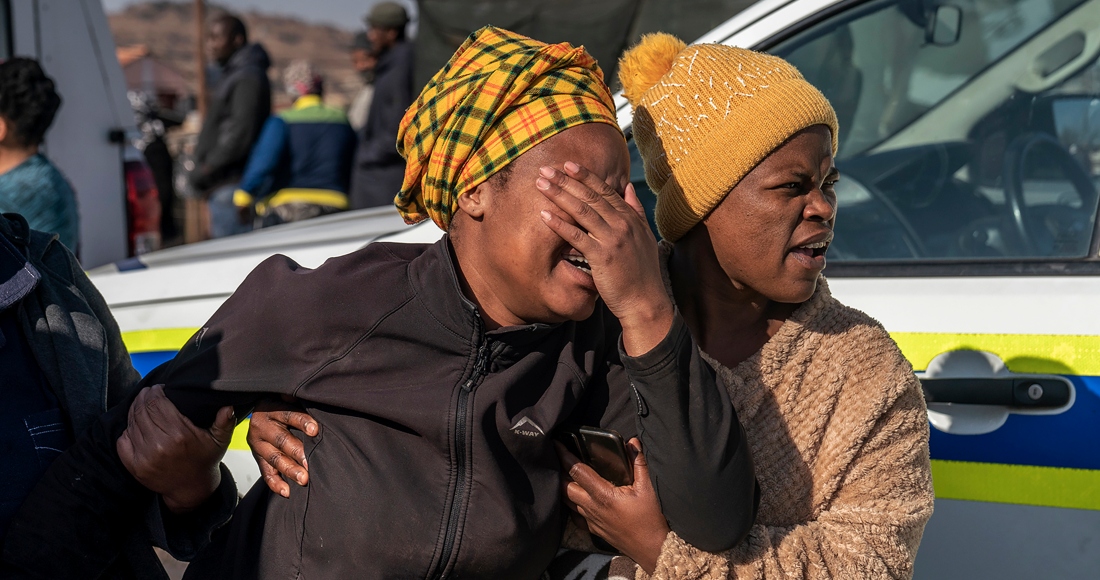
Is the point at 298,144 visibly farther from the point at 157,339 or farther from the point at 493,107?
the point at 493,107

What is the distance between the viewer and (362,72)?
8.27 meters

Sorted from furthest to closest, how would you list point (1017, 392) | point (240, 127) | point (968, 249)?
point (240, 127), point (968, 249), point (1017, 392)

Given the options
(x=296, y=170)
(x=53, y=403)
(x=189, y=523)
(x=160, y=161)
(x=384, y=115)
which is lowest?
(x=160, y=161)

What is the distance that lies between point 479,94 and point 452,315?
372 mm

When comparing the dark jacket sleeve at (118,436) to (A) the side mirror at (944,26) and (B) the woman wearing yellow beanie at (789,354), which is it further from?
(A) the side mirror at (944,26)

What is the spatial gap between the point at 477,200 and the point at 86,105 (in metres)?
4.73

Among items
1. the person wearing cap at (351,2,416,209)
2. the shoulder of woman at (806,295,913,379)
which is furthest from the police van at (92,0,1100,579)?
the person wearing cap at (351,2,416,209)

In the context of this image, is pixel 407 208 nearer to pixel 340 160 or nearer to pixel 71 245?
pixel 71 245

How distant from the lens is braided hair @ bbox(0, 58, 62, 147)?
4480mm

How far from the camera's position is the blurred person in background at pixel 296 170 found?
7.07m

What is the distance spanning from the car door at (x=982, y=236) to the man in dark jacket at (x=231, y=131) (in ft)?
17.4

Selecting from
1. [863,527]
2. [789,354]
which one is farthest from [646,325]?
[863,527]

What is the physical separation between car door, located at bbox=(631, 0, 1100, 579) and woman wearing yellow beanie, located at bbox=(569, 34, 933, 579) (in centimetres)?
49

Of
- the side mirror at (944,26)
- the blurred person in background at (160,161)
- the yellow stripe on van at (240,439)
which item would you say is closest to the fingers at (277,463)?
the yellow stripe on van at (240,439)
